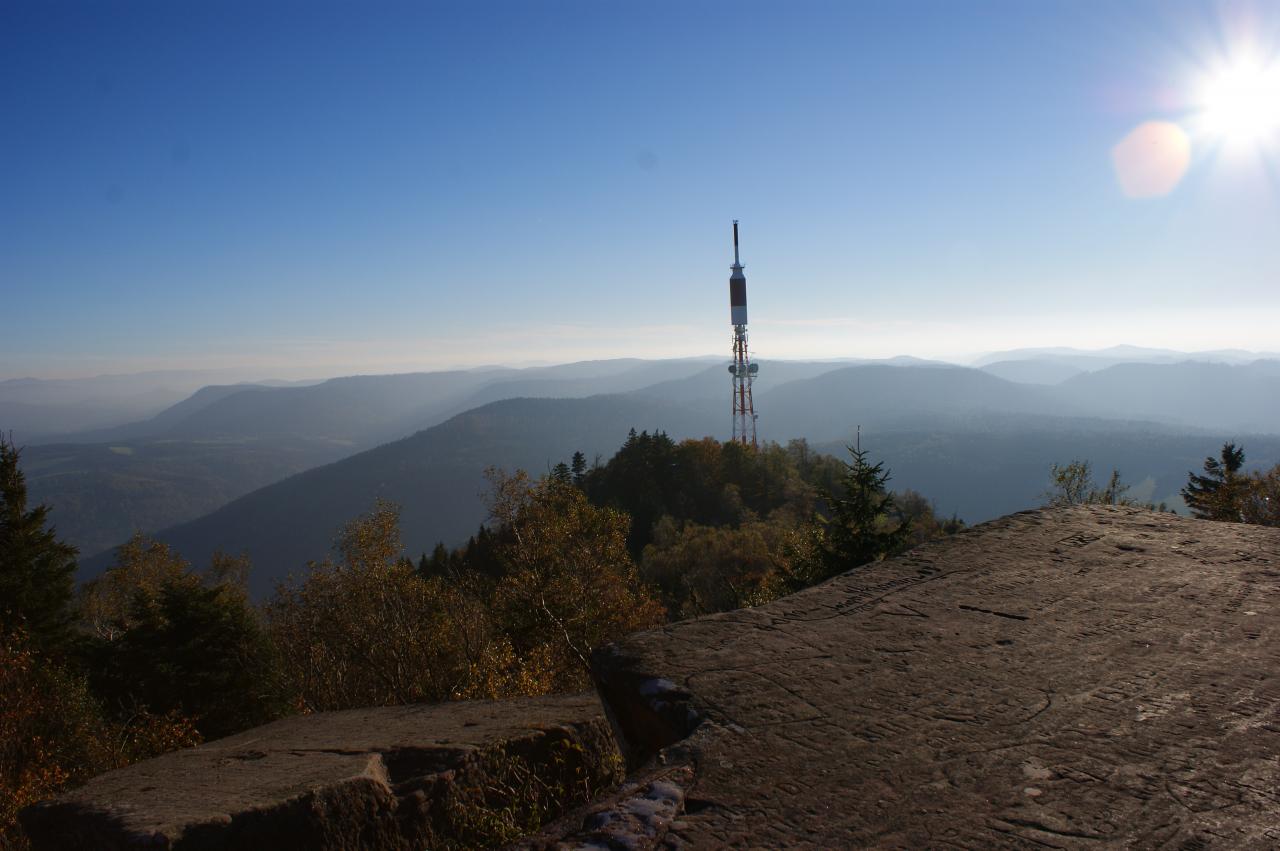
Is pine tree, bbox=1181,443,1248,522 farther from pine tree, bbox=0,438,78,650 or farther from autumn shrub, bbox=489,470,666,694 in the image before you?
pine tree, bbox=0,438,78,650

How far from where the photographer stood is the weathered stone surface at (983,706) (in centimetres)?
260

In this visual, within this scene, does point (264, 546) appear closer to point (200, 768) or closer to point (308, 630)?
point (308, 630)

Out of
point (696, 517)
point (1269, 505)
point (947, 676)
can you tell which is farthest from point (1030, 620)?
point (696, 517)

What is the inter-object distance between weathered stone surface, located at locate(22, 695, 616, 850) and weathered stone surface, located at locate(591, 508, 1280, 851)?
236 cm

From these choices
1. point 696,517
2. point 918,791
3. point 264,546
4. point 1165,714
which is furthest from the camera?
point 264,546

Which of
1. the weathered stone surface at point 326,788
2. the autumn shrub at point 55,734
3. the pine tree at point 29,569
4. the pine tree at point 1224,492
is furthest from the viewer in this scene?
the pine tree at point 1224,492

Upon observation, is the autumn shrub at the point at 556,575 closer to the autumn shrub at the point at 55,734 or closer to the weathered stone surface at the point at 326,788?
the autumn shrub at the point at 55,734

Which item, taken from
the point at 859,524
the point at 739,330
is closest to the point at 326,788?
the point at 859,524

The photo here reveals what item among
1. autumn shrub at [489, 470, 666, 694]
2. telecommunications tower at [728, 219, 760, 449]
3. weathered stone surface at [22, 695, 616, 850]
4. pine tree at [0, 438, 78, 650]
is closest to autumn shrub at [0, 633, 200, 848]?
pine tree at [0, 438, 78, 650]

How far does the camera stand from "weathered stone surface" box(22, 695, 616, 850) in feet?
17.5

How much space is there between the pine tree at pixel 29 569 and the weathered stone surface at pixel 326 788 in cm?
2464

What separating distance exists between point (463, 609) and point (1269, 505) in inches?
1345

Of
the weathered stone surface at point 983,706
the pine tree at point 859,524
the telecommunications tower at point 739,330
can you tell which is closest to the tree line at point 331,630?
the pine tree at point 859,524

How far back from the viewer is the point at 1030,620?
14.2ft
